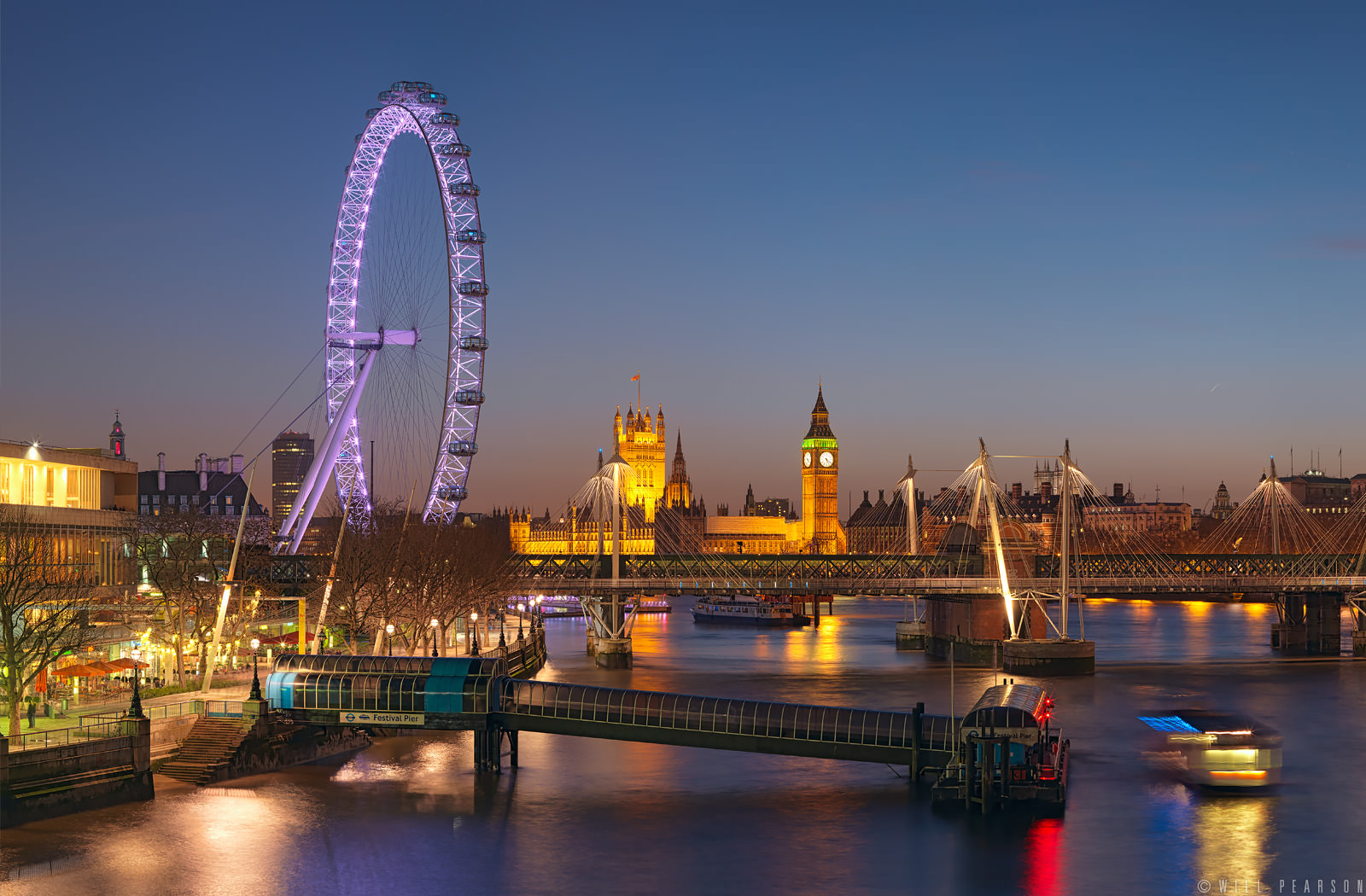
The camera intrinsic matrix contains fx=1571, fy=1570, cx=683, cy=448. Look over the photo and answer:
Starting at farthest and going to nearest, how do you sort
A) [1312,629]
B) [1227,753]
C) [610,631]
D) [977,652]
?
[1312,629] < [610,631] < [977,652] < [1227,753]

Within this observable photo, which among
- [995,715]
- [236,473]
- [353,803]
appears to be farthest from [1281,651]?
[236,473]

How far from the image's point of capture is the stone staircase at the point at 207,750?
48.4 meters

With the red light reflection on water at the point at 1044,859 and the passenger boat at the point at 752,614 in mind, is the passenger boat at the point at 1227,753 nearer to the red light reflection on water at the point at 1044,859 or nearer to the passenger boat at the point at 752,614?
the red light reflection on water at the point at 1044,859

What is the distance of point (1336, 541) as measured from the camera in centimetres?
17562

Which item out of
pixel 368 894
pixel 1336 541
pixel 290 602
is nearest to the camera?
pixel 368 894

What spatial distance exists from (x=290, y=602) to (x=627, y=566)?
93.6 ft

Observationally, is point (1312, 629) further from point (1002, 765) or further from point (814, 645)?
point (1002, 765)

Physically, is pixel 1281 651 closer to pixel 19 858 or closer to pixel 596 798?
pixel 596 798

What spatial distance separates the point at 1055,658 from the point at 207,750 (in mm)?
53611

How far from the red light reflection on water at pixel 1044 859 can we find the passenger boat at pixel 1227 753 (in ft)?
26.3

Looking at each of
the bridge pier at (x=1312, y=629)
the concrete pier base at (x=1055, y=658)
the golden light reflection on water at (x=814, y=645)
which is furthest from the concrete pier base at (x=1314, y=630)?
the golden light reflection on water at (x=814, y=645)

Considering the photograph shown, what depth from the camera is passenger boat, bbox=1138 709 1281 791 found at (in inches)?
2021

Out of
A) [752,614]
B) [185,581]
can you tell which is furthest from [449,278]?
[752,614]

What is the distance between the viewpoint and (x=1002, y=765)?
47156mm
